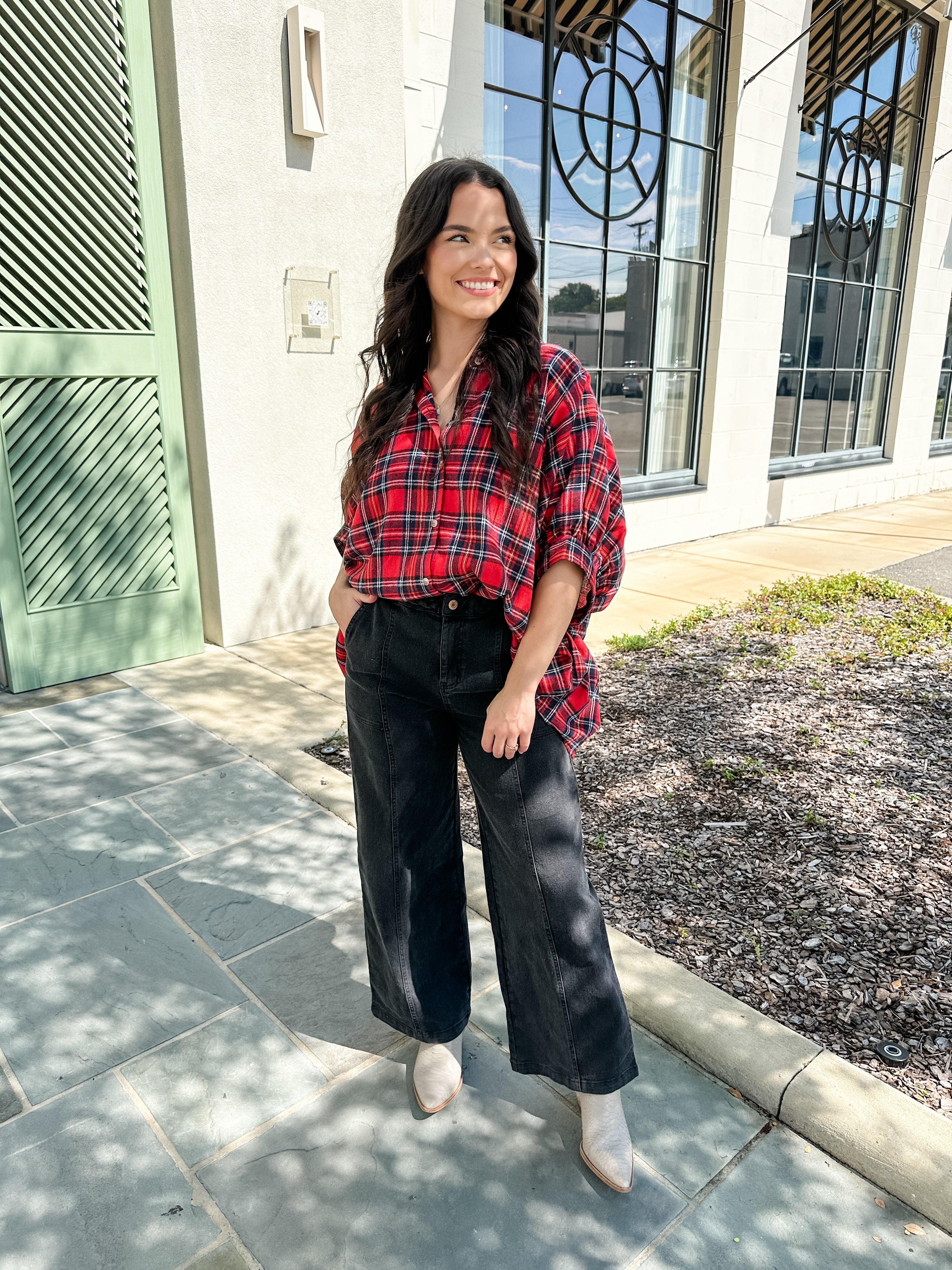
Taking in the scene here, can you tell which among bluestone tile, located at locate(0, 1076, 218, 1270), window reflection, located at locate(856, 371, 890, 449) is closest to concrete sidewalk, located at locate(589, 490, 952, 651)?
window reflection, located at locate(856, 371, 890, 449)

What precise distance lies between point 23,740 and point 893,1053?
358 centimetres

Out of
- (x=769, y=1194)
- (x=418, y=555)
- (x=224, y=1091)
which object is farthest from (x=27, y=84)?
(x=769, y=1194)

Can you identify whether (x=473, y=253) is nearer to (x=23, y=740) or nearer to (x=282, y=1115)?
(x=282, y=1115)

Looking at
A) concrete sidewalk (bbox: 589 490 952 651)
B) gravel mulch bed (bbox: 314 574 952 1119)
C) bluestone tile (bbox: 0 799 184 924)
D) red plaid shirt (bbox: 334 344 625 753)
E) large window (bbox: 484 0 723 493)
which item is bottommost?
bluestone tile (bbox: 0 799 184 924)

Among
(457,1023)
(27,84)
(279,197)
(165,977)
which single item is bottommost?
(165,977)

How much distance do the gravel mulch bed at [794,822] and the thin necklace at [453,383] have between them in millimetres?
1664

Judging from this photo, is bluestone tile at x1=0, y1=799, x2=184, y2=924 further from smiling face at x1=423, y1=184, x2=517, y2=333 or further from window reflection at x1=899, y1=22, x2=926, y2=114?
window reflection at x1=899, y1=22, x2=926, y2=114

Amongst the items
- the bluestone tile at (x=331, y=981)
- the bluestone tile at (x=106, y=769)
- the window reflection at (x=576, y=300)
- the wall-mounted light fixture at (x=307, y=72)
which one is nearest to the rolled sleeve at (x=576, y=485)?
the bluestone tile at (x=331, y=981)

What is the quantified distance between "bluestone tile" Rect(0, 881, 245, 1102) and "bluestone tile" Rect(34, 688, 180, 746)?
139 centimetres

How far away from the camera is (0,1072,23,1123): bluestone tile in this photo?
1966mm

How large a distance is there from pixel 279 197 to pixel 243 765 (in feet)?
10.4

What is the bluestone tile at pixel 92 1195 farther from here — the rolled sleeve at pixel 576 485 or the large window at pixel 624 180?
the large window at pixel 624 180

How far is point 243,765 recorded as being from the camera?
3.71 meters

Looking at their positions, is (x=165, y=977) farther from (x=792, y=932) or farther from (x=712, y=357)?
(x=712, y=357)
